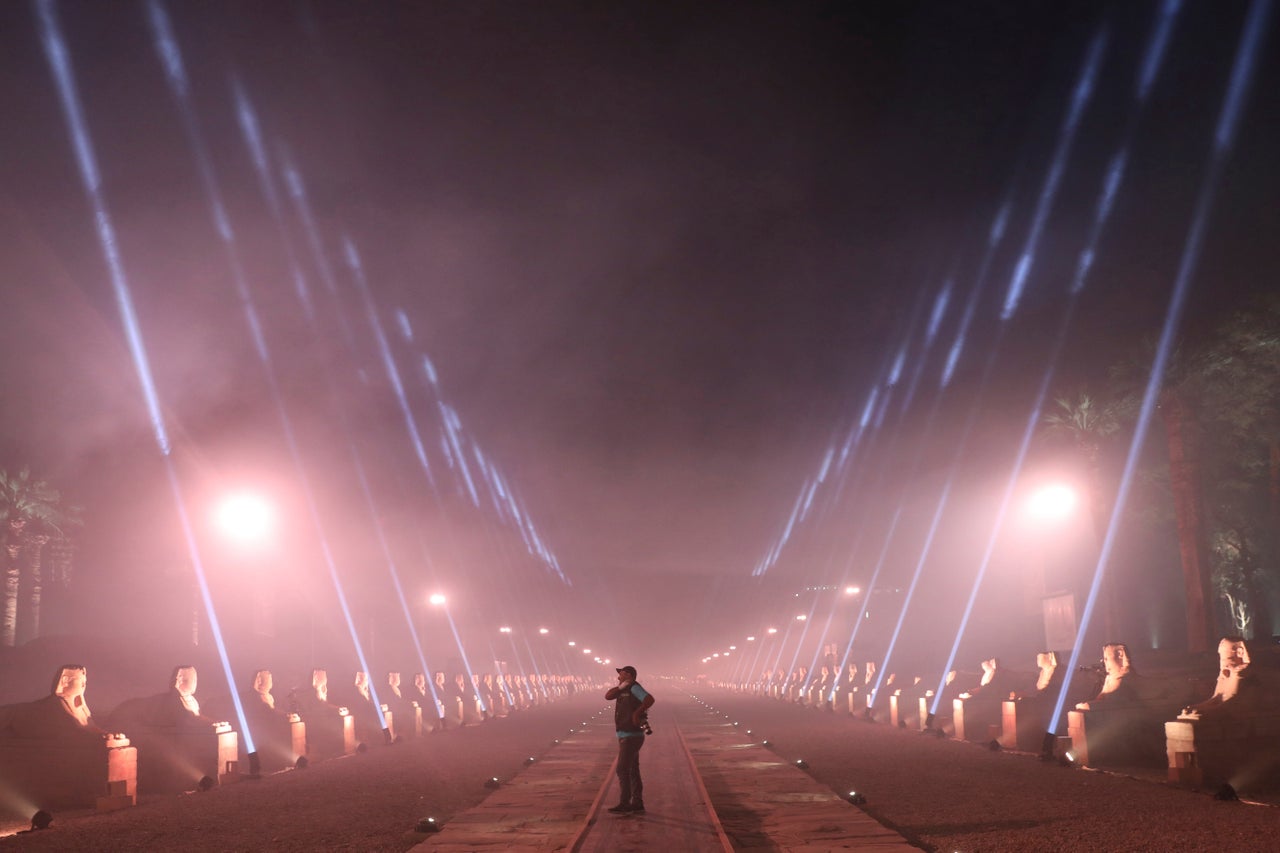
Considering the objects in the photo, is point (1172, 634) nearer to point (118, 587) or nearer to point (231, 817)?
point (231, 817)

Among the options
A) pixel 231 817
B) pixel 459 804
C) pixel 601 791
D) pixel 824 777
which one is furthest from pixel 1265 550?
pixel 231 817

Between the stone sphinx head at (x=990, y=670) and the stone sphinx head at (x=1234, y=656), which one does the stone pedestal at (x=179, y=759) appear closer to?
the stone sphinx head at (x=1234, y=656)

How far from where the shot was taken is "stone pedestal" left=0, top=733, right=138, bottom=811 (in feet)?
Result: 57.7

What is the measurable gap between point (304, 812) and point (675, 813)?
6123 millimetres

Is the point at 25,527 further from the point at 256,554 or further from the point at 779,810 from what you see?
the point at 779,810

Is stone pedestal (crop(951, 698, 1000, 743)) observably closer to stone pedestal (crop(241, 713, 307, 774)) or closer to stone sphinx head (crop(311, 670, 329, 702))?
stone pedestal (crop(241, 713, 307, 774))

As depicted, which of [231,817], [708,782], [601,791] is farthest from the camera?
[708,782]

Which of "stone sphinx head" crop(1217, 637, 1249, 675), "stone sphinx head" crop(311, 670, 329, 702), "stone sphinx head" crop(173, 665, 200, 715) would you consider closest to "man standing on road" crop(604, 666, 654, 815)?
"stone sphinx head" crop(1217, 637, 1249, 675)

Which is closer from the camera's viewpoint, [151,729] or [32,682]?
[151,729]

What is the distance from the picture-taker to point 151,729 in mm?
21203

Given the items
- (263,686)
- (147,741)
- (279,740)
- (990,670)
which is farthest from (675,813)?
(990,670)

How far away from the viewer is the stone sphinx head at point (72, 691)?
18625 millimetres

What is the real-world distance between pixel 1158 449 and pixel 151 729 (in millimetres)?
35939

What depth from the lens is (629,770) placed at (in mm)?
14148
